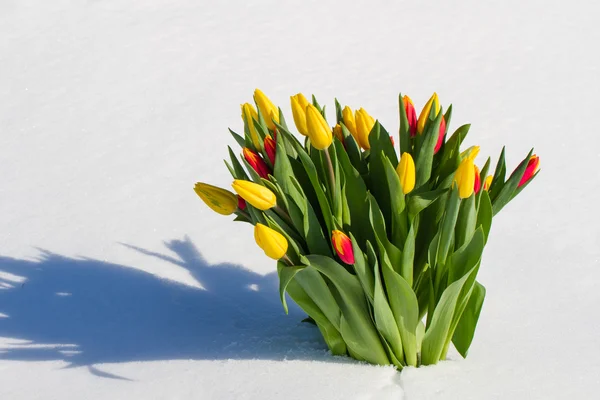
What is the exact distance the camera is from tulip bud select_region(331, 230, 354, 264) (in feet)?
5.31

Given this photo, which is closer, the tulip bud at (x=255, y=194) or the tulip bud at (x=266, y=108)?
the tulip bud at (x=255, y=194)

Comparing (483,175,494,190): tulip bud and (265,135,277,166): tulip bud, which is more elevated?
(265,135,277,166): tulip bud

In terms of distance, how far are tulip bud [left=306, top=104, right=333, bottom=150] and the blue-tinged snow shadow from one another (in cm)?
54

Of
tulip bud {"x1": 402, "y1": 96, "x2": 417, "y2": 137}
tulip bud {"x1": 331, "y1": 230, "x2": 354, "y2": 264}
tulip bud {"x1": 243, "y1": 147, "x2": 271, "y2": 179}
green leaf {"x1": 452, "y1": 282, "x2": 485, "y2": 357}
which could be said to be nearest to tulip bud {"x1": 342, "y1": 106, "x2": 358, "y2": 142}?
tulip bud {"x1": 402, "y1": 96, "x2": 417, "y2": 137}

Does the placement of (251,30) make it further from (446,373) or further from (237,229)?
(446,373)

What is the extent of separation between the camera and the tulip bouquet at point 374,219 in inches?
65.4

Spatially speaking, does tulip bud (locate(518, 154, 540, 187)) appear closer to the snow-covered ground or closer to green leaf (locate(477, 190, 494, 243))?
green leaf (locate(477, 190, 494, 243))

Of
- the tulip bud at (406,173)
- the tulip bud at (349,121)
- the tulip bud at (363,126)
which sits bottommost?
the tulip bud at (406,173)

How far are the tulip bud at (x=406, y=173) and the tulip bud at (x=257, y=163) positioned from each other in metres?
0.29

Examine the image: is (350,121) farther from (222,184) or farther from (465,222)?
(222,184)

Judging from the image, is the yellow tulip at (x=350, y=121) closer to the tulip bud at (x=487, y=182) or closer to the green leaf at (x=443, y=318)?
the tulip bud at (x=487, y=182)

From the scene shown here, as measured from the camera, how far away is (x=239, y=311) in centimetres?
216

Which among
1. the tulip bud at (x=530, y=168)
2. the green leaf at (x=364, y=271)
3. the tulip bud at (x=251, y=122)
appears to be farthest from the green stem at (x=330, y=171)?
the tulip bud at (x=530, y=168)

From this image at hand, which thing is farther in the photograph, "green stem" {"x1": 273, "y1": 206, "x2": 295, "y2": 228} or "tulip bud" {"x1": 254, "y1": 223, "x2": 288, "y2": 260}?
"green stem" {"x1": 273, "y1": 206, "x2": 295, "y2": 228}
